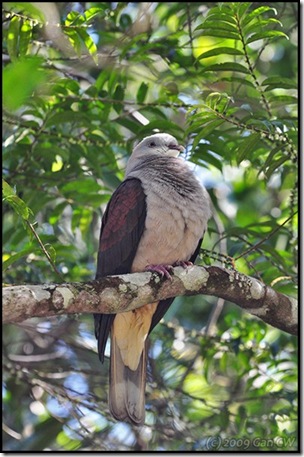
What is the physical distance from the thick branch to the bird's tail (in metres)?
0.83

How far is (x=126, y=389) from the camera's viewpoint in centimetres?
393

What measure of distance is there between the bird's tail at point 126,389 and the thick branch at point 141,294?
83 cm

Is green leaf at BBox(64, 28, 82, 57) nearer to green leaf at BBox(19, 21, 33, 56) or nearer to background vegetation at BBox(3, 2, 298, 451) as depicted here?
background vegetation at BBox(3, 2, 298, 451)

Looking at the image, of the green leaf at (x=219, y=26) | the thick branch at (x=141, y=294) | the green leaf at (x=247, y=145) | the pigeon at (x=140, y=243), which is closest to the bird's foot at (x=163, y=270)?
the thick branch at (x=141, y=294)

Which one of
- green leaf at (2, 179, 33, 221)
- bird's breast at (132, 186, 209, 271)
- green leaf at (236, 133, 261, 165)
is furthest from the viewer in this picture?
bird's breast at (132, 186, 209, 271)

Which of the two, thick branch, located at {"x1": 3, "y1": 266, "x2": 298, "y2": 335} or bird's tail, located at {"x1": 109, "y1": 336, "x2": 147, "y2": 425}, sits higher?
thick branch, located at {"x1": 3, "y1": 266, "x2": 298, "y2": 335}

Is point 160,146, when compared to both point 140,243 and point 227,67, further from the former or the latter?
point 227,67

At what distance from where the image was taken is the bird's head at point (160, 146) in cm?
433

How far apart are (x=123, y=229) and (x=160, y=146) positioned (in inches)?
27.5

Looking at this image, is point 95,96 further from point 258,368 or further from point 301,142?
point 258,368

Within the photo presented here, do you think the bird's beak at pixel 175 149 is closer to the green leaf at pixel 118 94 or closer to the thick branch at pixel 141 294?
the green leaf at pixel 118 94

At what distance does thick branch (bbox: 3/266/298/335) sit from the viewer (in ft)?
8.40
